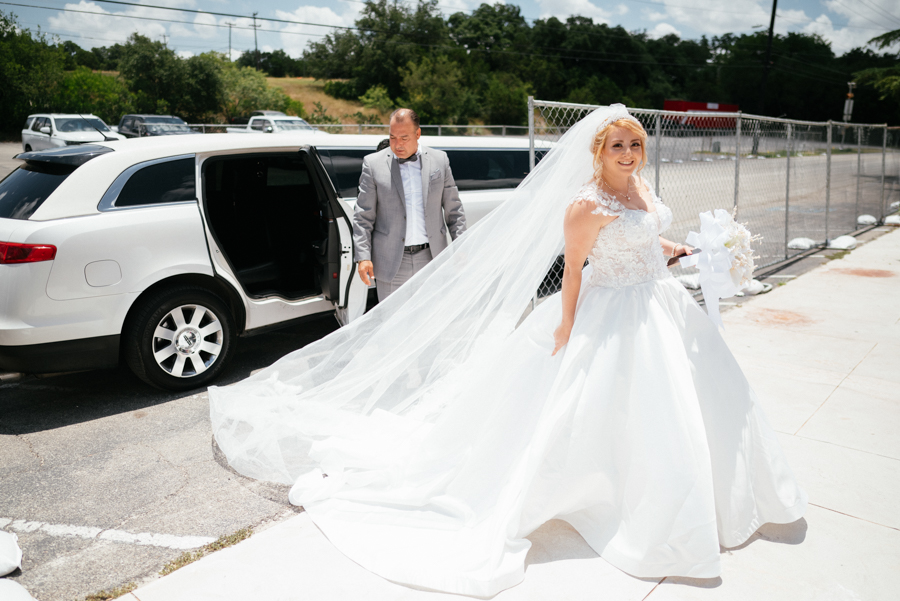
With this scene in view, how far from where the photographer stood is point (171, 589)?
259cm

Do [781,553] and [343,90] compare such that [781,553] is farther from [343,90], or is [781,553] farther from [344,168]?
[343,90]

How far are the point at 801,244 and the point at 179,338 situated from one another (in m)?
9.73

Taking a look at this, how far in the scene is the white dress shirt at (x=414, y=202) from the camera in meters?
4.28

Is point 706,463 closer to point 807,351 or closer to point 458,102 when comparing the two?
point 807,351

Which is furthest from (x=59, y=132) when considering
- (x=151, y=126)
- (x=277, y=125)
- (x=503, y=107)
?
(x=503, y=107)

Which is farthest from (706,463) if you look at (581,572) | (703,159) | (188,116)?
(188,116)

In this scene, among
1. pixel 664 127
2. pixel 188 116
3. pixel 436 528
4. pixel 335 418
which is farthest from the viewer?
pixel 188 116

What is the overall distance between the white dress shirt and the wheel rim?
1627mm

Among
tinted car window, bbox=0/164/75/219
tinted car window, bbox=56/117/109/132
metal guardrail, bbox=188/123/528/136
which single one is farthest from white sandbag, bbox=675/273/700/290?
tinted car window, bbox=56/117/109/132

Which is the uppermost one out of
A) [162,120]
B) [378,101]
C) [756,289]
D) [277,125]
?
[378,101]

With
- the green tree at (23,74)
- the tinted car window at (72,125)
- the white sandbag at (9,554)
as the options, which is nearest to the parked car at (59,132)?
the tinted car window at (72,125)

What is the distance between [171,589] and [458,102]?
47893 millimetres

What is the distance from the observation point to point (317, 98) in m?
60.9

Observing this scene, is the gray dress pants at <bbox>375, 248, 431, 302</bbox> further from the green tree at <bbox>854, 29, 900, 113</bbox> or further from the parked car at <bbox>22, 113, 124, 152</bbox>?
the green tree at <bbox>854, 29, 900, 113</bbox>
